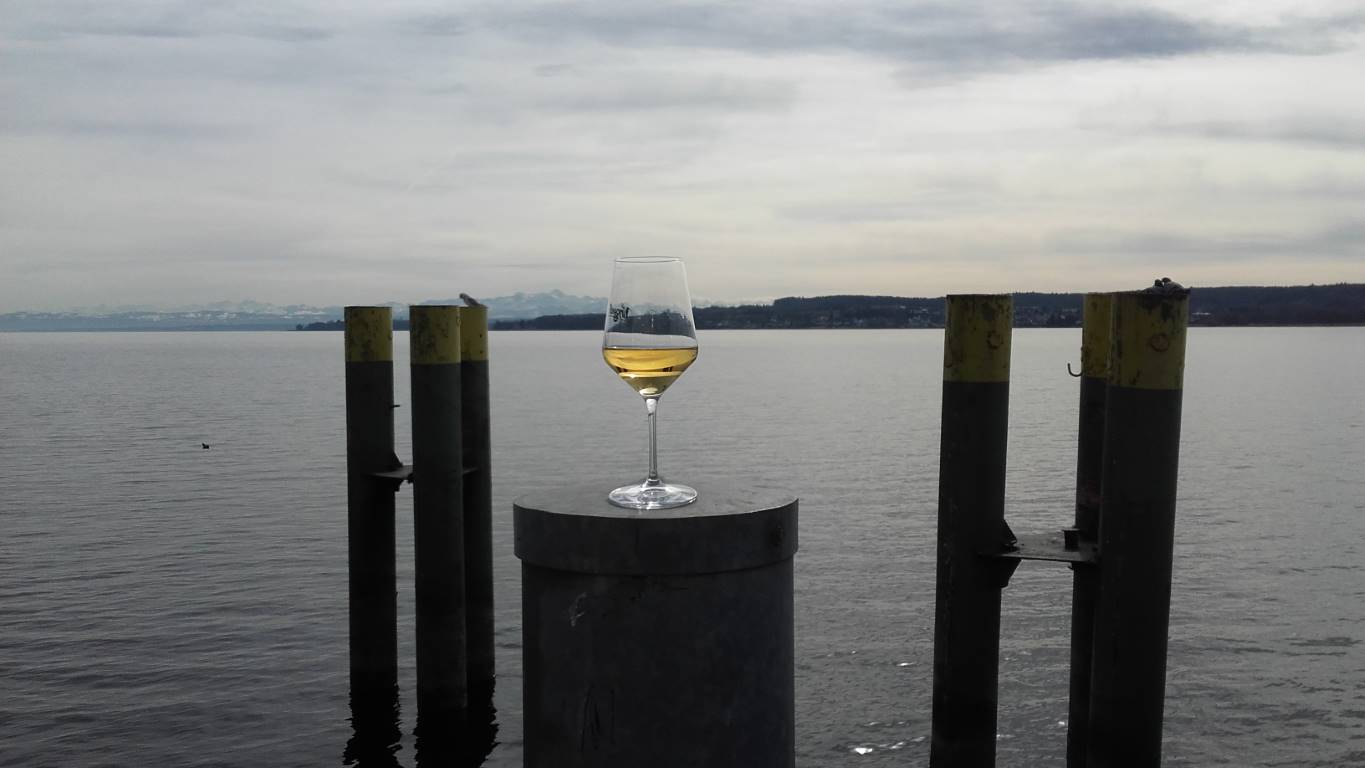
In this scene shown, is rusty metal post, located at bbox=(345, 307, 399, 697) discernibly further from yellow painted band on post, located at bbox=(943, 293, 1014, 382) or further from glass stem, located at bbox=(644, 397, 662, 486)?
glass stem, located at bbox=(644, 397, 662, 486)

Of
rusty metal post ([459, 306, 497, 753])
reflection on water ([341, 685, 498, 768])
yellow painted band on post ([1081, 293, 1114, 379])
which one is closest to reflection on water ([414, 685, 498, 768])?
reflection on water ([341, 685, 498, 768])

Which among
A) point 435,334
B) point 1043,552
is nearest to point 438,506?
point 435,334

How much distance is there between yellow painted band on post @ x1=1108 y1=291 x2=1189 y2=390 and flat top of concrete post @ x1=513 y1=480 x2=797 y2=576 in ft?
9.88

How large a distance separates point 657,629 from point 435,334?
714 cm

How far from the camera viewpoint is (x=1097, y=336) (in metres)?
7.50

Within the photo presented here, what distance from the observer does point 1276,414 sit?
57.6 metres

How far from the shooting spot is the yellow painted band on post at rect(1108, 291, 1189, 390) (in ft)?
17.8

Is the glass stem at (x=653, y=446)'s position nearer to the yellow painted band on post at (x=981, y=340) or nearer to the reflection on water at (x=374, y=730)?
the yellow painted band on post at (x=981, y=340)

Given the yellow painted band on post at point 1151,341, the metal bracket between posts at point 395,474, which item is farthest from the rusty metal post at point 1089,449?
the metal bracket between posts at point 395,474

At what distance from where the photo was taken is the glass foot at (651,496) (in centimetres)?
311

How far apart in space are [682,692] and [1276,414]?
62.4 m

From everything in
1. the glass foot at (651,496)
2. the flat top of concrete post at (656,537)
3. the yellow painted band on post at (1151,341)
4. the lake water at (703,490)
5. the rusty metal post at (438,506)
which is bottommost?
the lake water at (703,490)

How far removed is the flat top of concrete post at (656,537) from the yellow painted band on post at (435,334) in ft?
22.3

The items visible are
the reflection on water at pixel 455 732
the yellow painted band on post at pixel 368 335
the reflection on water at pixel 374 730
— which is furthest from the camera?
the reflection on water at pixel 374 730
